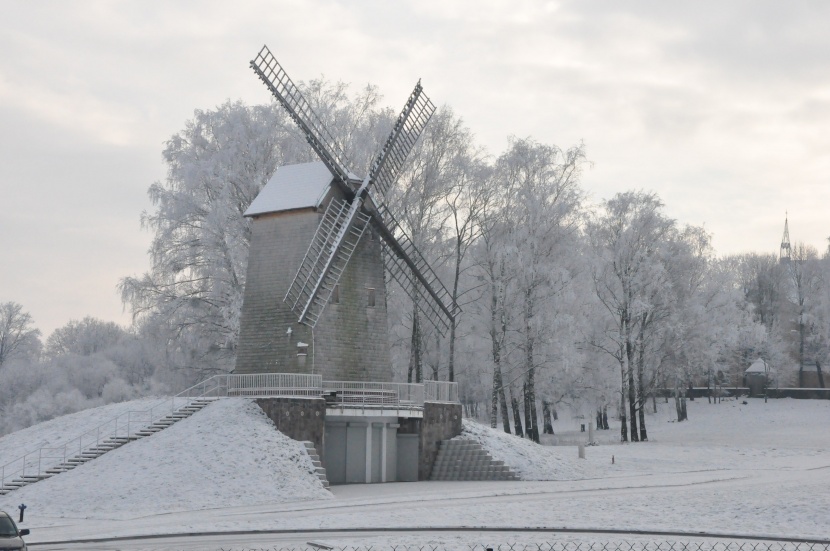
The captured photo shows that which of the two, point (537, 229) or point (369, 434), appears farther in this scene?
point (537, 229)

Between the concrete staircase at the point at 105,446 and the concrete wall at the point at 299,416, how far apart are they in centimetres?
296

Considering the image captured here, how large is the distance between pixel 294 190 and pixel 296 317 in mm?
5985

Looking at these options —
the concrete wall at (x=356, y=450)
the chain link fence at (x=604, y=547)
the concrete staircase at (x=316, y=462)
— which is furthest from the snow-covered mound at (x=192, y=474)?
the chain link fence at (x=604, y=547)

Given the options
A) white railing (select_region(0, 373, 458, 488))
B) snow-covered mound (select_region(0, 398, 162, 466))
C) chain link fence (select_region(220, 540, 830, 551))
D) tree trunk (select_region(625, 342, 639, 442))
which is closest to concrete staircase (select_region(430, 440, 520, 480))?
white railing (select_region(0, 373, 458, 488))

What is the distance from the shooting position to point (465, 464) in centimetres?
4378

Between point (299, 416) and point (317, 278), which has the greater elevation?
point (317, 278)

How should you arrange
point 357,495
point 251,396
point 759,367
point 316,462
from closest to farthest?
point 357,495, point 316,462, point 251,396, point 759,367

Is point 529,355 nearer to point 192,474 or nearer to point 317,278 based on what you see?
point 317,278

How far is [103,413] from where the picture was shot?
140 feet

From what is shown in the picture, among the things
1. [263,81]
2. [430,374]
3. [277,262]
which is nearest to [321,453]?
[277,262]

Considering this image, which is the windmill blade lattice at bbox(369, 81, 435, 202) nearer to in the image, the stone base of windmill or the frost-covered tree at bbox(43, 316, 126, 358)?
the stone base of windmill

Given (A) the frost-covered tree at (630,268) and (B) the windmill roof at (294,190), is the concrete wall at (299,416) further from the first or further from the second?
(A) the frost-covered tree at (630,268)

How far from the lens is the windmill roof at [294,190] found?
43.4 meters

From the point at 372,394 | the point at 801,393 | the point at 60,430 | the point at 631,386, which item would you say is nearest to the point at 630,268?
the point at 631,386
